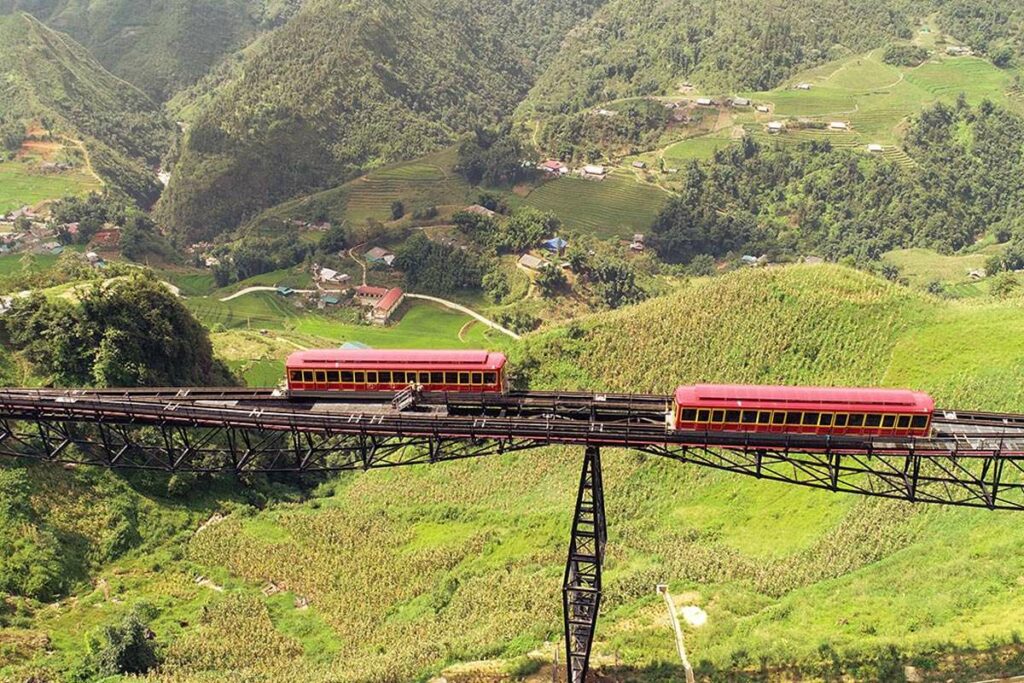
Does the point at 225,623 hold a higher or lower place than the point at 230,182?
lower

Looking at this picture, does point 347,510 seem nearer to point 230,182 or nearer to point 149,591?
point 149,591

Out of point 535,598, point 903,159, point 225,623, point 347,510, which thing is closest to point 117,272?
point 347,510

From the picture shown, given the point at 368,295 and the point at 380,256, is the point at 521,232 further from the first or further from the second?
the point at 368,295

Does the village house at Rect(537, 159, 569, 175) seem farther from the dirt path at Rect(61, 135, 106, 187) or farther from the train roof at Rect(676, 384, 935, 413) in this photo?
the train roof at Rect(676, 384, 935, 413)

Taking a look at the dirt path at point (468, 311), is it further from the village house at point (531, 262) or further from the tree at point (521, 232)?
the tree at point (521, 232)

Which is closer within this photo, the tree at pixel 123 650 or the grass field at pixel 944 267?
the tree at pixel 123 650

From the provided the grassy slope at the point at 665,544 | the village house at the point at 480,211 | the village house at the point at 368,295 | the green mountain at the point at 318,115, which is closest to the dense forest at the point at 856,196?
the village house at the point at 480,211
